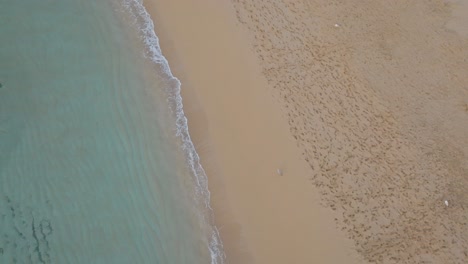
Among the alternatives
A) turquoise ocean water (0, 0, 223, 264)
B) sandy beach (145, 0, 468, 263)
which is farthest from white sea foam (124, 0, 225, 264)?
sandy beach (145, 0, 468, 263)

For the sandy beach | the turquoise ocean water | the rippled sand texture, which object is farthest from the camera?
the rippled sand texture

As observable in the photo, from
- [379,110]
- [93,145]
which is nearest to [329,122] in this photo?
[379,110]

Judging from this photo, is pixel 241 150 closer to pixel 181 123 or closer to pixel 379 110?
pixel 181 123

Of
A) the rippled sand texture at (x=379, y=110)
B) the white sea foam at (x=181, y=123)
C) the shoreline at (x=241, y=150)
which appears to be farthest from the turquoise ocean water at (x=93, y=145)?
the rippled sand texture at (x=379, y=110)

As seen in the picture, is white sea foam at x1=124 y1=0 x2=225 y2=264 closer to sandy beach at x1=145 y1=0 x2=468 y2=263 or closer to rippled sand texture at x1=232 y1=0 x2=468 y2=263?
sandy beach at x1=145 y1=0 x2=468 y2=263

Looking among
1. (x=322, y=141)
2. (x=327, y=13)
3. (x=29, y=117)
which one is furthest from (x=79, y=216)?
(x=327, y=13)

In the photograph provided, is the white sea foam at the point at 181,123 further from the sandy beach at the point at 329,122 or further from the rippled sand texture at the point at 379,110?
the rippled sand texture at the point at 379,110
